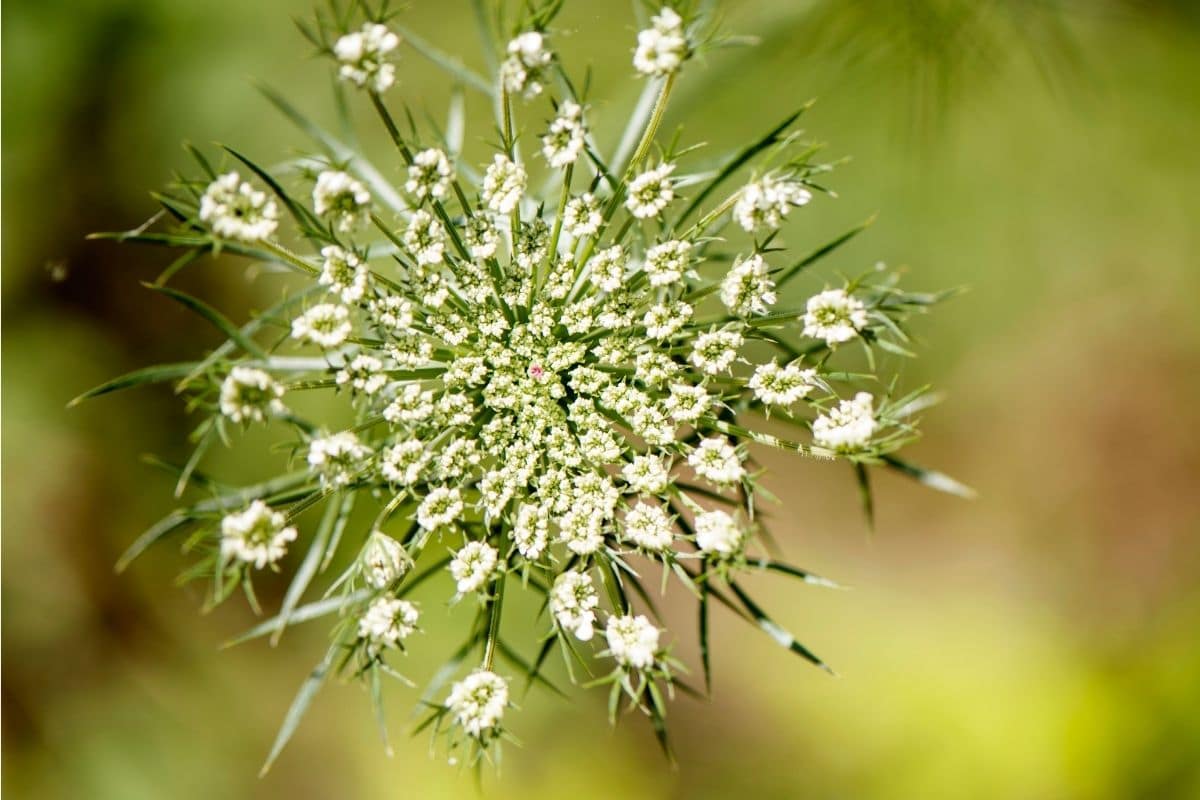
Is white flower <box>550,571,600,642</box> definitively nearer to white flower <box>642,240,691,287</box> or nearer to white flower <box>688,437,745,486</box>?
white flower <box>688,437,745,486</box>

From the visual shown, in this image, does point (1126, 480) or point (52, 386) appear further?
point (1126, 480)

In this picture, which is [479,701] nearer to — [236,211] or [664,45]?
[236,211]

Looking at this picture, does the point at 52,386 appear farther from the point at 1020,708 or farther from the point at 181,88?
the point at 1020,708

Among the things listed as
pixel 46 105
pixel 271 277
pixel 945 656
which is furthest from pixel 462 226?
pixel 945 656

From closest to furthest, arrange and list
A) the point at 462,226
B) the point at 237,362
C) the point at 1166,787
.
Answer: the point at 237,362
the point at 462,226
the point at 1166,787

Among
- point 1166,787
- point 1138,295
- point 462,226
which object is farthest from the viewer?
point 1138,295

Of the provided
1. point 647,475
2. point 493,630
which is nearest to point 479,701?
point 493,630

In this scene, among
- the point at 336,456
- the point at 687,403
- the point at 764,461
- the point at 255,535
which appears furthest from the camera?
the point at 764,461
